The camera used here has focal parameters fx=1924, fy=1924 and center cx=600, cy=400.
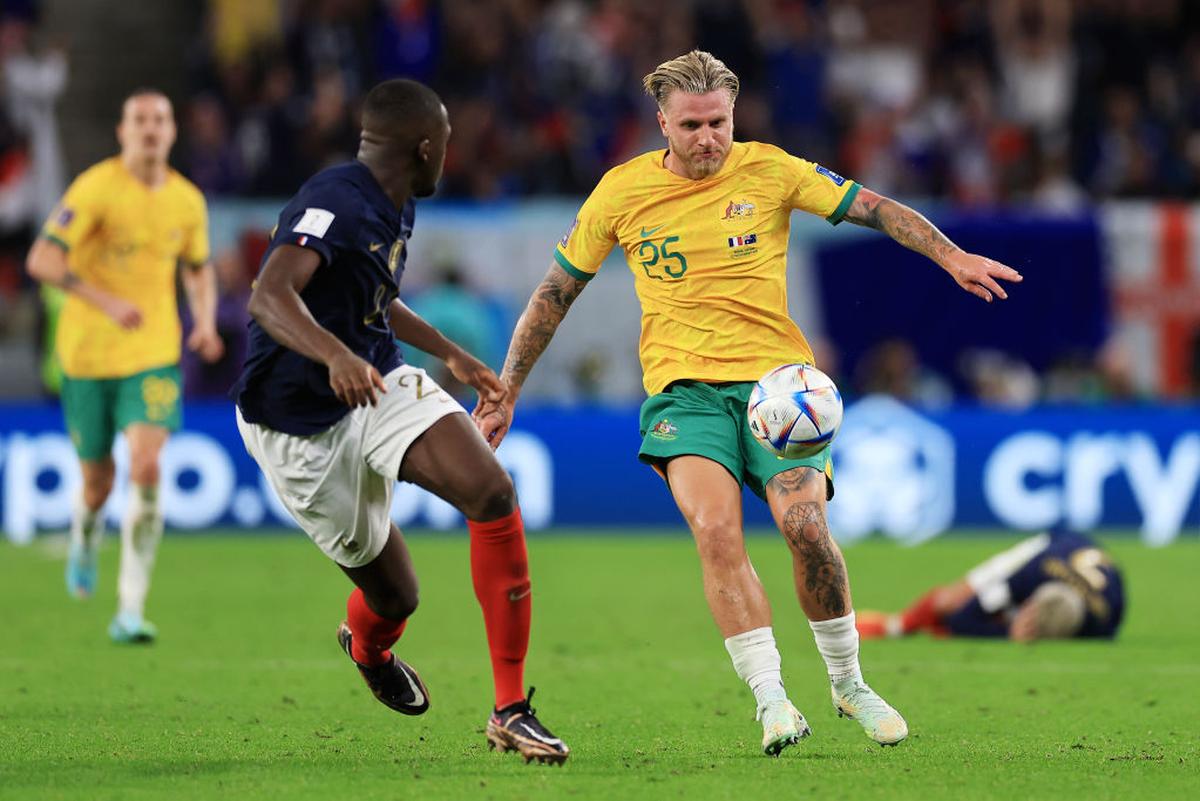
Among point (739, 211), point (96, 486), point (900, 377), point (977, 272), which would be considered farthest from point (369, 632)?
point (900, 377)

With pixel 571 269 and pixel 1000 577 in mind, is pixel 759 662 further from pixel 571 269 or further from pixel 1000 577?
pixel 1000 577

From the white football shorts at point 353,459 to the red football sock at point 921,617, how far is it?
445cm

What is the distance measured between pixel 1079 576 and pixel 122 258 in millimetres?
5170

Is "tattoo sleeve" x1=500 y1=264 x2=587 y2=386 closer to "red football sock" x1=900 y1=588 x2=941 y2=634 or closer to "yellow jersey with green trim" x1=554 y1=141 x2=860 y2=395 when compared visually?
"yellow jersey with green trim" x1=554 y1=141 x2=860 y2=395

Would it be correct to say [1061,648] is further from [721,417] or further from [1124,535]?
[1124,535]

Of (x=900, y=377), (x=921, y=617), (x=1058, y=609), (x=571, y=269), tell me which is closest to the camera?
(x=571, y=269)

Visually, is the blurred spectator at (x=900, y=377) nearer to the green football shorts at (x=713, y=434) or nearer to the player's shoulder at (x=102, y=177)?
the player's shoulder at (x=102, y=177)

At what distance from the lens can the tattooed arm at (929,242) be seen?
6.26 meters

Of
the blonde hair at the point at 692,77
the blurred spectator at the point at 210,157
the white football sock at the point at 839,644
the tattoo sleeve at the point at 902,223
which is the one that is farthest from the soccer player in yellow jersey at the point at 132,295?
the blurred spectator at the point at 210,157

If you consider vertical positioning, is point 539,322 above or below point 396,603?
above

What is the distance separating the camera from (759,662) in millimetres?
6258

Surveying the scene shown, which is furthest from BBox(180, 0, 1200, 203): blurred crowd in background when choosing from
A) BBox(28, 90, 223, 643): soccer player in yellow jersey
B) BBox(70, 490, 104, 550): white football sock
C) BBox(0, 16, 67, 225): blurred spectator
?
BBox(28, 90, 223, 643): soccer player in yellow jersey

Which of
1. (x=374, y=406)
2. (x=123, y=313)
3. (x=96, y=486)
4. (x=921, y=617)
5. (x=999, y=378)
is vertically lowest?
(x=921, y=617)

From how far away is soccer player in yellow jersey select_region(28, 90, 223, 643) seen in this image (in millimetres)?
9633
